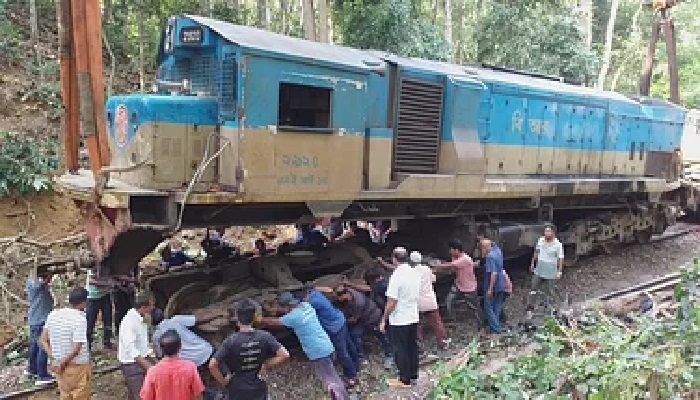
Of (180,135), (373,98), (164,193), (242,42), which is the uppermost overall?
(242,42)

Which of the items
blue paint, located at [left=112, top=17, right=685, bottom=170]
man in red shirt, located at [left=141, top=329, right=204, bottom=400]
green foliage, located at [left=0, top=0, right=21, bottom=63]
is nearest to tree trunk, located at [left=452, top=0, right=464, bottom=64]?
blue paint, located at [left=112, top=17, right=685, bottom=170]

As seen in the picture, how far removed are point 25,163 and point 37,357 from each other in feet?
21.0

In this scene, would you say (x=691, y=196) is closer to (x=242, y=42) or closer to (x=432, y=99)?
(x=432, y=99)

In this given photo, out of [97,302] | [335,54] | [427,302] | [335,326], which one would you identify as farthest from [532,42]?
[97,302]

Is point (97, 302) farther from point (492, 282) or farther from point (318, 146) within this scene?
point (492, 282)

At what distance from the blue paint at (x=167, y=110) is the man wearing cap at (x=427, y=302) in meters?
2.78

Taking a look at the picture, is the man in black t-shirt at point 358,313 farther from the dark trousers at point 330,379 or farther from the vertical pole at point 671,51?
Result: the vertical pole at point 671,51

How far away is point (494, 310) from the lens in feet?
28.1

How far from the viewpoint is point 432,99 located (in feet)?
27.1

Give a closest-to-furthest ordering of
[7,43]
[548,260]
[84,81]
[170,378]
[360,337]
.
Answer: [170,378] → [84,81] → [360,337] → [548,260] → [7,43]

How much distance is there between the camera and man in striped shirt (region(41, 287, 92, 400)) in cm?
546

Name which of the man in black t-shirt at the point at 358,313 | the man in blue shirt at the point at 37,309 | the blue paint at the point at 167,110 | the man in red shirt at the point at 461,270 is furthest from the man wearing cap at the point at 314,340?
the man in red shirt at the point at 461,270

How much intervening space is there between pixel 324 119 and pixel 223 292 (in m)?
2.37

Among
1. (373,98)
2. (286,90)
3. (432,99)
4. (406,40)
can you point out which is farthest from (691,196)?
(286,90)
